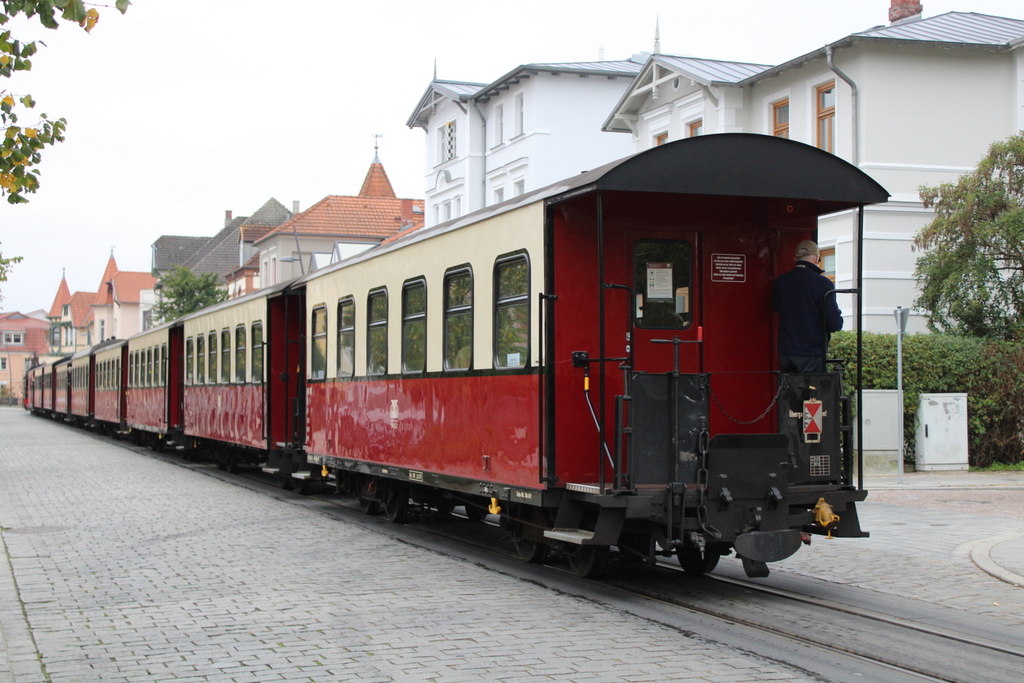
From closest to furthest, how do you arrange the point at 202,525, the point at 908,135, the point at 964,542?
the point at 964,542 < the point at 202,525 < the point at 908,135

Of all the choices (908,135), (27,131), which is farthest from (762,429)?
(908,135)

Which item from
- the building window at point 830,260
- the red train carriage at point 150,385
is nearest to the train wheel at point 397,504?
the building window at point 830,260

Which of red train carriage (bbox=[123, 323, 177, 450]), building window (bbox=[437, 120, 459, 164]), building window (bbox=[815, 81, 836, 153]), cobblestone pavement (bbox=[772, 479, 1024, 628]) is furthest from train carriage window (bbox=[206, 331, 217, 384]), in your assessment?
building window (bbox=[437, 120, 459, 164])

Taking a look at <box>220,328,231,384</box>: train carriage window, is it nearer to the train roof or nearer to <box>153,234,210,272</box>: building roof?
the train roof

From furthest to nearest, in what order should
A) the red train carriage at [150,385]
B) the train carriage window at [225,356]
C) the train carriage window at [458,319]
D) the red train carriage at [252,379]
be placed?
1. the red train carriage at [150,385]
2. the train carriage window at [225,356]
3. the red train carriage at [252,379]
4. the train carriage window at [458,319]

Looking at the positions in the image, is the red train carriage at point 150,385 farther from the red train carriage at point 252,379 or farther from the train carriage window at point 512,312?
the train carriage window at point 512,312

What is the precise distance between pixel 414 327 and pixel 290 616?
14.6 feet

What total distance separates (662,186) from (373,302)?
555 centimetres

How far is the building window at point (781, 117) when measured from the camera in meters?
26.5

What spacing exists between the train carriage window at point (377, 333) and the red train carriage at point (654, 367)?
222cm

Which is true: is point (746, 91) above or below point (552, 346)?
above

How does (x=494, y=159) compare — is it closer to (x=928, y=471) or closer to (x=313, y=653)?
(x=928, y=471)

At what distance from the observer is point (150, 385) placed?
30.0 metres

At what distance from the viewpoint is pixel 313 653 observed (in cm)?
658
